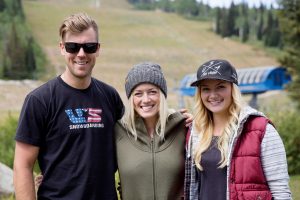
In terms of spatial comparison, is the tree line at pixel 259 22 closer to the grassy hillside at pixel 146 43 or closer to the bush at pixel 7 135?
the grassy hillside at pixel 146 43

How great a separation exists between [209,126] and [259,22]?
98.7 metres

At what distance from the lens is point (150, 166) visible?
3357 millimetres

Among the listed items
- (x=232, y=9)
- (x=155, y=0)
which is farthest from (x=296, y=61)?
(x=155, y=0)

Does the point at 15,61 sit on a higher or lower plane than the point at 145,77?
lower

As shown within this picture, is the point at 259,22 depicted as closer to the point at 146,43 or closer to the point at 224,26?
the point at 224,26

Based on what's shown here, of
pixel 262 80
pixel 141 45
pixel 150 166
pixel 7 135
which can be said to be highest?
pixel 150 166

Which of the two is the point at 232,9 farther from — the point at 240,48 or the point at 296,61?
the point at 296,61

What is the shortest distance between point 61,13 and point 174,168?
101m

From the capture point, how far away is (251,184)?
2957mm

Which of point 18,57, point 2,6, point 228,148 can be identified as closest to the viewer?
point 228,148

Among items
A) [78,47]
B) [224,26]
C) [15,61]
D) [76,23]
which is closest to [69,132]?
[78,47]

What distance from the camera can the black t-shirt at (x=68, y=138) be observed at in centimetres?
305

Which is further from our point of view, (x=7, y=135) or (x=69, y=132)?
(x=7, y=135)

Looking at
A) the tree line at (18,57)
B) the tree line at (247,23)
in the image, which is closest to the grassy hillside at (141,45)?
the tree line at (18,57)
